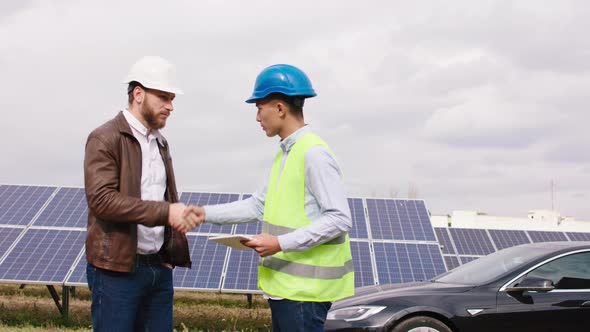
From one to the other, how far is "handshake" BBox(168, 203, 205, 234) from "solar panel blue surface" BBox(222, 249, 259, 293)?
21.4 feet

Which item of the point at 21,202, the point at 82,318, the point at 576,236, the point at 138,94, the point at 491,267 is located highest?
the point at 138,94

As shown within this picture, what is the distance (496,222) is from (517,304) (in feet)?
177

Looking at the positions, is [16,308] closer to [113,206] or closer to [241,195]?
[241,195]

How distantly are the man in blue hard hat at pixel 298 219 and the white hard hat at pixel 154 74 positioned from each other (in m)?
0.48

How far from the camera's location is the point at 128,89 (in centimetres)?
394

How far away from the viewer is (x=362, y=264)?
1134 centimetres

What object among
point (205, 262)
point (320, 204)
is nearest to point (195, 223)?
point (320, 204)

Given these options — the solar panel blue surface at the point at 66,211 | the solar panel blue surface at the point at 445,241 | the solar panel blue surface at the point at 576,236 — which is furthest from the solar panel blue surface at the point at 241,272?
the solar panel blue surface at the point at 576,236

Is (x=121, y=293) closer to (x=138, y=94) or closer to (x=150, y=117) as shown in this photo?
(x=150, y=117)

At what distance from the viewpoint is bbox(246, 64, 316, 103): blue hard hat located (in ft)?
11.7

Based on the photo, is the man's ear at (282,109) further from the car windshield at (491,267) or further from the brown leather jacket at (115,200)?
the car windshield at (491,267)

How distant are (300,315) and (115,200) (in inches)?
39.7

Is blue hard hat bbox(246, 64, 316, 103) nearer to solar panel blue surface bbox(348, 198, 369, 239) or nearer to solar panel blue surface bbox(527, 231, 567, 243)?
solar panel blue surface bbox(348, 198, 369, 239)

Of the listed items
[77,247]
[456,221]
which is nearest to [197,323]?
[77,247]
